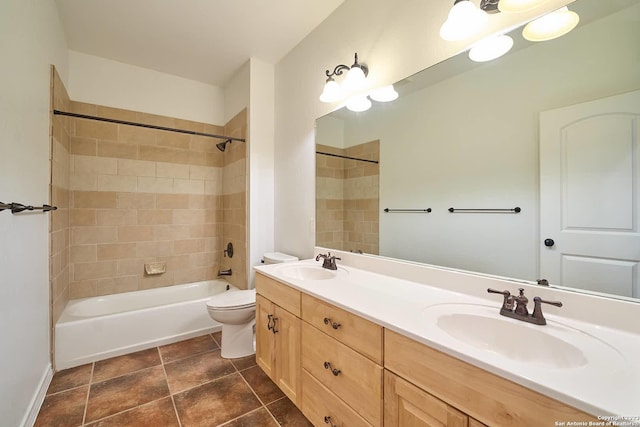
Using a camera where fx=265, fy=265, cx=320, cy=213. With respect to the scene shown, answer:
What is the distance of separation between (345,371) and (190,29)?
2670 millimetres

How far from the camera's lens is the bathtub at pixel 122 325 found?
78.4 inches

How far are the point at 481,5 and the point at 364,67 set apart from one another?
726 millimetres

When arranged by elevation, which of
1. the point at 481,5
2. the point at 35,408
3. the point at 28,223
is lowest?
the point at 35,408

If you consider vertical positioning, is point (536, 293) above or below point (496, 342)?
above

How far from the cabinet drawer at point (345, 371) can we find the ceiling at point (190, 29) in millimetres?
2176

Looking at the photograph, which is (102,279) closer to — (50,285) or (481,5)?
(50,285)

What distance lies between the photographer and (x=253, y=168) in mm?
2572

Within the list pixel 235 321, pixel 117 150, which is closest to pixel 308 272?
pixel 235 321

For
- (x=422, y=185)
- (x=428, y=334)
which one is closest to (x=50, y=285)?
(x=428, y=334)

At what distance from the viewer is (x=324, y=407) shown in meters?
1.20

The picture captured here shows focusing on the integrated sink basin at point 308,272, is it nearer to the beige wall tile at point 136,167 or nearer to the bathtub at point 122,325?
the bathtub at point 122,325

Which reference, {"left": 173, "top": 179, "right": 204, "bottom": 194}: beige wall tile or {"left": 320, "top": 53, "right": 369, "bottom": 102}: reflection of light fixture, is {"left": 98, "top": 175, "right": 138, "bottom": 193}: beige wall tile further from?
{"left": 320, "top": 53, "right": 369, "bottom": 102}: reflection of light fixture

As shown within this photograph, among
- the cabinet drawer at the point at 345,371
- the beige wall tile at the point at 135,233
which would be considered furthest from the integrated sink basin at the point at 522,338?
the beige wall tile at the point at 135,233

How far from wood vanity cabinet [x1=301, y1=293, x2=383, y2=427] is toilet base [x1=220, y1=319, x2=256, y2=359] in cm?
97
